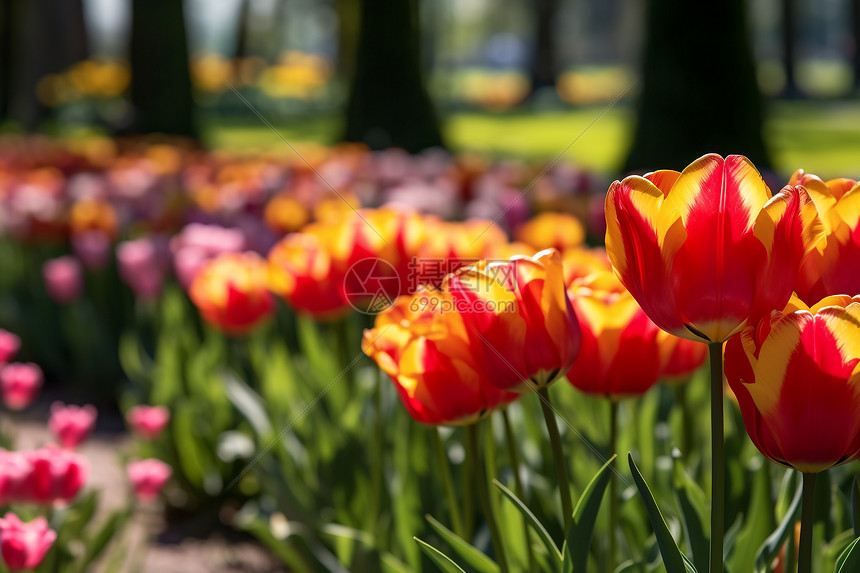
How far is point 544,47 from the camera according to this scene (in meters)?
27.8

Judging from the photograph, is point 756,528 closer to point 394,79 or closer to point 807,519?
point 807,519

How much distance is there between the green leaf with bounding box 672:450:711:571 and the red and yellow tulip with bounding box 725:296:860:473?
389 millimetres

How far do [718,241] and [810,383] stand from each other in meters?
0.18

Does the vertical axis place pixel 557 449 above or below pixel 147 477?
above

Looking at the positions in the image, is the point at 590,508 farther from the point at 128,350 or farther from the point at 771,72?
the point at 771,72

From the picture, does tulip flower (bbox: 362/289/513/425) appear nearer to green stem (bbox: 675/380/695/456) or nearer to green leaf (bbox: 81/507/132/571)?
green stem (bbox: 675/380/695/456)

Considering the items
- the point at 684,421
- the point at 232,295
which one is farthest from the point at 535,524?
the point at 232,295

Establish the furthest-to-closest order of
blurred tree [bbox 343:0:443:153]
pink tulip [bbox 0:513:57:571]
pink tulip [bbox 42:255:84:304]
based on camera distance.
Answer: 1. blurred tree [bbox 343:0:443:153]
2. pink tulip [bbox 42:255:84:304]
3. pink tulip [bbox 0:513:57:571]

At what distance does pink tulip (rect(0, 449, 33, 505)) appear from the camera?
1.66m

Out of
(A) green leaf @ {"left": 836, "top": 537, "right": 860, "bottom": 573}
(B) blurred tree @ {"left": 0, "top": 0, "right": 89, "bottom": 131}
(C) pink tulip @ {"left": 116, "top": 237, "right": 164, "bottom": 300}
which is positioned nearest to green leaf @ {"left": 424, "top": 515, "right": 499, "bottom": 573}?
(A) green leaf @ {"left": 836, "top": 537, "right": 860, "bottom": 573}

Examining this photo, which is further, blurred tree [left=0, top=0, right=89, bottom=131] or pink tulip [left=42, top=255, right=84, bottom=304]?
blurred tree [left=0, top=0, right=89, bottom=131]

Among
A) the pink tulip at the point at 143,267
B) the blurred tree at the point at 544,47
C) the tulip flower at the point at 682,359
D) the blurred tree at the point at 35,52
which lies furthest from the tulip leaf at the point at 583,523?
the blurred tree at the point at 544,47

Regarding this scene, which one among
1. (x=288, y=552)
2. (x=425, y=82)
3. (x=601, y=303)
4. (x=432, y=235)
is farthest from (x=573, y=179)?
(x=425, y=82)

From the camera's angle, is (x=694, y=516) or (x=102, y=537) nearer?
(x=694, y=516)
